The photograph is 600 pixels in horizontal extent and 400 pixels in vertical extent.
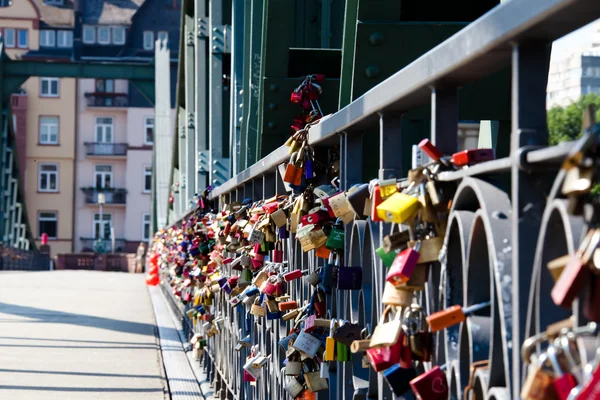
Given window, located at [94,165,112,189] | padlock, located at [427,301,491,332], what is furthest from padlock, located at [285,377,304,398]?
window, located at [94,165,112,189]

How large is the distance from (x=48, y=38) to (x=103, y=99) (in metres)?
5.36

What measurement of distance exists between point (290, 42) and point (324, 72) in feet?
0.69

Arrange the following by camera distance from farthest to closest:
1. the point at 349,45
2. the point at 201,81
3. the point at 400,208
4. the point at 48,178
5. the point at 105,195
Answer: the point at 105,195 < the point at 48,178 < the point at 201,81 < the point at 349,45 < the point at 400,208

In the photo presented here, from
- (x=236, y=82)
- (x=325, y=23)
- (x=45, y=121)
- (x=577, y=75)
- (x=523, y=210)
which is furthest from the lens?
(x=45, y=121)

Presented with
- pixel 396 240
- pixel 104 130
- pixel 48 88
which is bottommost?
pixel 396 240

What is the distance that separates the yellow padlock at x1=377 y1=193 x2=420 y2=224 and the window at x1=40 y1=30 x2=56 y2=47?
6935cm

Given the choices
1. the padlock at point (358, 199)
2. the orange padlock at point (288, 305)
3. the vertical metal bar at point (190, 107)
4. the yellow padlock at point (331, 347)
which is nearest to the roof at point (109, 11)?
the vertical metal bar at point (190, 107)

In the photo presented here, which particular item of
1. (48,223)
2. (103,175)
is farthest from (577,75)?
(48,223)

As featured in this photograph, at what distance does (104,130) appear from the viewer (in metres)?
68.3

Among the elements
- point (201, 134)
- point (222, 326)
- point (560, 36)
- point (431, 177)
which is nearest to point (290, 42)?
point (222, 326)

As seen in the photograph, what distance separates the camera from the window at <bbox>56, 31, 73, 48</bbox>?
69.2 metres

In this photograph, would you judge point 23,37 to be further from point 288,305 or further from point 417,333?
point 417,333

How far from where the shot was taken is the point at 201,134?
13.1 metres

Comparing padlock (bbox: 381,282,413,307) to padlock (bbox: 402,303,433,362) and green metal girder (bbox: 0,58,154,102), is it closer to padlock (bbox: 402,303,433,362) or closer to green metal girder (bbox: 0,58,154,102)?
padlock (bbox: 402,303,433,362)
